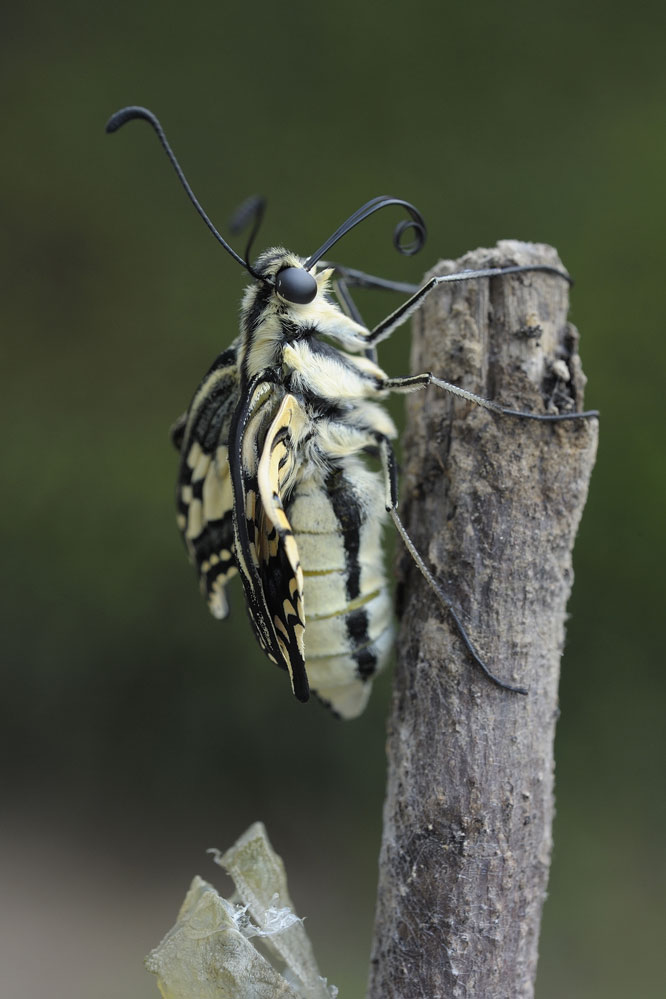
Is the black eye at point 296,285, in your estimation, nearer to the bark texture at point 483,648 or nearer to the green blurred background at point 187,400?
the bark texture at point 483,648

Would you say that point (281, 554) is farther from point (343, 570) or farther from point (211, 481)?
point (211, 481)

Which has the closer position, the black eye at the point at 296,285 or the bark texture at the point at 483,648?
the bark texture at the point at 483,648

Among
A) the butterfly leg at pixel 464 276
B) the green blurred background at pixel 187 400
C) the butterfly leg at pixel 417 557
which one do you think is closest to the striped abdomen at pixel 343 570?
the butterfly leg at pixel 417 557

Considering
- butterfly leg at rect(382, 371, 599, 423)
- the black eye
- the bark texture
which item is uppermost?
the black eye

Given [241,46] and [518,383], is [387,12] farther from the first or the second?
[518,383]

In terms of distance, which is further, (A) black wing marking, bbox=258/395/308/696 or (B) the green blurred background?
(B) the green blurred background

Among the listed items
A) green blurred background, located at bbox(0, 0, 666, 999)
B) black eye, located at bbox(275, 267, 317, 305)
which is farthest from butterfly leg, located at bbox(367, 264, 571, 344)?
green blurred background, located at bbox(0, 0, 666, 999)

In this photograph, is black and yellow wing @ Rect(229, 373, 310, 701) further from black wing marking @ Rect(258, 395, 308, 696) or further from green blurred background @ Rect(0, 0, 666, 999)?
green blurred background @ Rect(0, 0, 666, 999)
